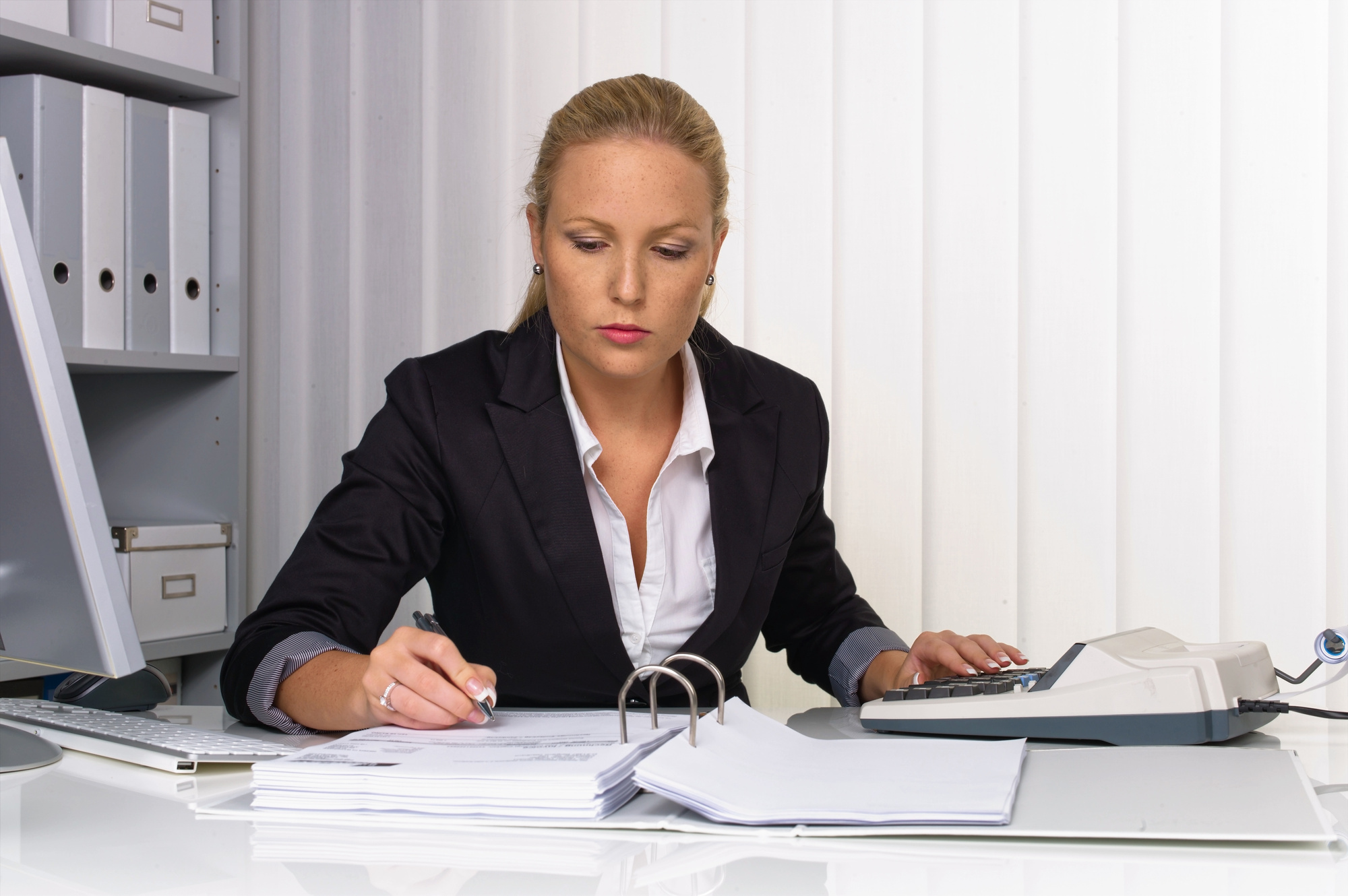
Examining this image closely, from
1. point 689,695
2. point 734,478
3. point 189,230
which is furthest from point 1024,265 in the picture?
point 189,230

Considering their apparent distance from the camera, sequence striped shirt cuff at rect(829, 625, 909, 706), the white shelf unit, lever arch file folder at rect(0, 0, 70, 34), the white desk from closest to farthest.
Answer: the white desk
striped shirt cuff at rect(829, 625, 909, 706)
lever arch file folder at rect(0, 0, 70, 34)
the white shelf unit

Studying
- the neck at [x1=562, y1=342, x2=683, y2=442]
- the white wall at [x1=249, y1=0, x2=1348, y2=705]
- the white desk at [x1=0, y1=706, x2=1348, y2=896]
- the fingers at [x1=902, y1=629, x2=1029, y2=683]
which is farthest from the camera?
the white wall at [x1=249, y1=0, x2=1348, y2=705]

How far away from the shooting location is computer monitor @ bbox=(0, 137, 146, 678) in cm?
74

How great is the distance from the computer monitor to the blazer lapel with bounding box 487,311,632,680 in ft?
1.66

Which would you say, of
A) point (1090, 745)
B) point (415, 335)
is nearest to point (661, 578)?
point (1090, 745)

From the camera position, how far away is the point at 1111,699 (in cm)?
90

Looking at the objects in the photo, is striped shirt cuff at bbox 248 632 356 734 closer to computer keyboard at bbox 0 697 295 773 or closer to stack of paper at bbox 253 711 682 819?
computer keyboard at bbox 0 697 295 773

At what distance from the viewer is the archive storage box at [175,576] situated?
6.21 feet

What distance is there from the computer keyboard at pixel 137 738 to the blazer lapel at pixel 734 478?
20.8 inches

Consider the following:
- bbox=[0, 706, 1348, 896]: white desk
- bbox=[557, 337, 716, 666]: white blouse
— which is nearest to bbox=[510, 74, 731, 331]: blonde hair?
bbox=[557, 337, 716, 666]: white blouse

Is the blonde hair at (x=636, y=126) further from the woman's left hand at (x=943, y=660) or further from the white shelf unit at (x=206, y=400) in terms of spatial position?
the white shelf unit at (x=206, y=400)

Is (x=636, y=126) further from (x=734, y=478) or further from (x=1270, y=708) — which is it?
(x=1270, y=708)

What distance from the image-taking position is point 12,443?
77cm

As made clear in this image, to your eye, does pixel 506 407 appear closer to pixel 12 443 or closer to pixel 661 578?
pixel 661 578
